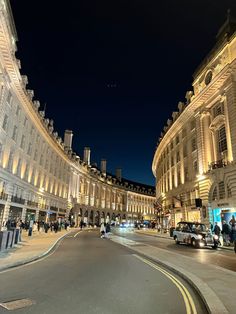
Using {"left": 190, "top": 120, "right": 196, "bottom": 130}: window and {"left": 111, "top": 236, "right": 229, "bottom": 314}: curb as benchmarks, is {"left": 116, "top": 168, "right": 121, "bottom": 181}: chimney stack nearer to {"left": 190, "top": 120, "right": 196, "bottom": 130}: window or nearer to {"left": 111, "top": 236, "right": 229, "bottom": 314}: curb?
{"left": 190, "top": 120, "right": 196, "bottom": 130}: window

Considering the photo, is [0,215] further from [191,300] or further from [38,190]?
[191,300]

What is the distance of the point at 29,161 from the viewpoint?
1678 inches

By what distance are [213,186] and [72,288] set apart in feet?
92.3

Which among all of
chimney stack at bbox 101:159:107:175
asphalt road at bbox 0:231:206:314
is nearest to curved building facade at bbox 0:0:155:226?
chimney stack at bbox 101:159:107:175

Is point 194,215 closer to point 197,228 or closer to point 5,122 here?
point 197,228

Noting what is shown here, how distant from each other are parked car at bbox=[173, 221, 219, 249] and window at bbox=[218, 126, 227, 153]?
12.6 metres

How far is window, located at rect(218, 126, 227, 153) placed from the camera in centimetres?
3175

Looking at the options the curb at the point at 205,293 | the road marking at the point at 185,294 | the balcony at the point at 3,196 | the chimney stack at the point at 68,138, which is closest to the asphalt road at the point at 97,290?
the road marking at the point at 185,294

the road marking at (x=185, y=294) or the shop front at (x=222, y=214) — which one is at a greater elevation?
the shop front at (x=222, y=214)

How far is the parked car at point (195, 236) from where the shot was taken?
20.2m

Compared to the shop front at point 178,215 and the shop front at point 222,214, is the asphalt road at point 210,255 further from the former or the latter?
the shop front at point 178,215

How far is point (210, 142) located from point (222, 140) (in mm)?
2490

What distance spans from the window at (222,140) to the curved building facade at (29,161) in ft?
84.9

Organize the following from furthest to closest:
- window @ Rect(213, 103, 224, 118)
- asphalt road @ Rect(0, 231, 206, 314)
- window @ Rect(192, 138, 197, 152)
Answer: window @ Rect(192, 138, 197, 152) < window @ Rect(213, 103, 224, 118) < asphalt road @ Rect(0, 231, 206, 314)
